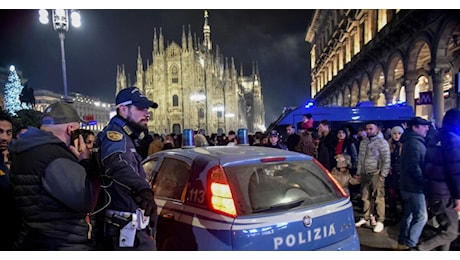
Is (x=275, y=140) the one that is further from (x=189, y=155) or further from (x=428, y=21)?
(x=428, y=21)

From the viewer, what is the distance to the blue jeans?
13.9 ft

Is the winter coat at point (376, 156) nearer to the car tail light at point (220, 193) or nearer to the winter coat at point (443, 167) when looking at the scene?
the winter coat at point (443, 167)

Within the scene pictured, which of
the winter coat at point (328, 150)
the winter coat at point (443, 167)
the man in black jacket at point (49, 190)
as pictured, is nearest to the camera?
the man in black jacket at point (49, 190)

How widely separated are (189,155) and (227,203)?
2.78 ft

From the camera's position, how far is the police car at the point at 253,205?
2.58 metres

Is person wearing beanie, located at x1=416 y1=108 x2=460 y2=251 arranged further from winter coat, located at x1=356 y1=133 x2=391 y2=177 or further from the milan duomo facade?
the milan duomo facade

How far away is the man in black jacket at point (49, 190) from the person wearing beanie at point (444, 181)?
3.77 metres

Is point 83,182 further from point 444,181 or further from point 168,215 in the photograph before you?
point 444,181

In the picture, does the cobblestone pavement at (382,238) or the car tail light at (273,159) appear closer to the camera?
the car tail light at (273,159)

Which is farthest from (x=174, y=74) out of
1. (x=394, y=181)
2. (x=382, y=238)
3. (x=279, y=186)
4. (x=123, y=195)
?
(x=123, y=195)

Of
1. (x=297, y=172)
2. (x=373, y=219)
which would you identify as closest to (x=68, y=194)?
(x=297, y=172)

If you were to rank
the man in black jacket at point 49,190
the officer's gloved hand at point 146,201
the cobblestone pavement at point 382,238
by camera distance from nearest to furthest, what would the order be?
the man in black jacket at point 49,190 < the officer's gloved hand at point 146,201 < the cobblestone pavement at point 382,238

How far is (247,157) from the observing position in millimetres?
2945

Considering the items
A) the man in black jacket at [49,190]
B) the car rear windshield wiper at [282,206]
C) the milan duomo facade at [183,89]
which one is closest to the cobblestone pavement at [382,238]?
the car rear windshield wiper at [282,206]
